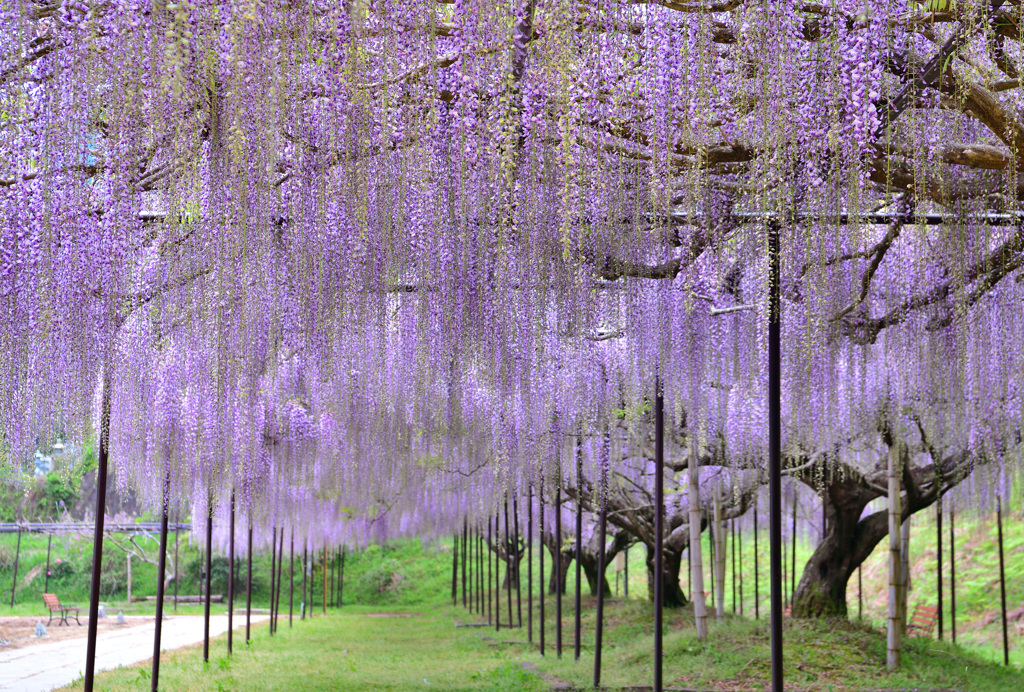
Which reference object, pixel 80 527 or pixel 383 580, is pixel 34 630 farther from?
pixel 383 580

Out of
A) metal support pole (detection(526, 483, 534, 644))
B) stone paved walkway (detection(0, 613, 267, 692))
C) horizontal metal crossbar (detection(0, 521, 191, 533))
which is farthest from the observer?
horizontal metal crossbar (detection(0, 521, 191, 533))

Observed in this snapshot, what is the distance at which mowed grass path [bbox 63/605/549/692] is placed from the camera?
9625 millimetres

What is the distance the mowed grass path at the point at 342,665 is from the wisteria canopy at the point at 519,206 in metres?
2.87

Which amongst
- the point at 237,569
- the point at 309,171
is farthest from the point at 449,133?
the point at 237,569

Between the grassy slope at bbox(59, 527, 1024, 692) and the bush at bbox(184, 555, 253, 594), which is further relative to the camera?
the bush at bbox(184, 555, 253, 594)

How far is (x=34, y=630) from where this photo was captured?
57.8ft

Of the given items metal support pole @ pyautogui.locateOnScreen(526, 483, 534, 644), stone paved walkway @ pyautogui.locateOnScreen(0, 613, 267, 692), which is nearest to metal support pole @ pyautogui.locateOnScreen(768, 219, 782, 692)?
metal support pole @ pyautogui.locateOnScreen(526, 483, 534, 644)

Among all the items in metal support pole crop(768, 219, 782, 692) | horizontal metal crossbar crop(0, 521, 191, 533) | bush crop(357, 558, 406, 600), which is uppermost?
metal support pole crop(768, 219, 782, 692)

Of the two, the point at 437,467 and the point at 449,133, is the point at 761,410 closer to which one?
the point at 437,467

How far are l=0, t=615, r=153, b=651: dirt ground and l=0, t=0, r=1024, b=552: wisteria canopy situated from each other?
26.6ft

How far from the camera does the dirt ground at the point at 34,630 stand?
Result: 15.4 metres

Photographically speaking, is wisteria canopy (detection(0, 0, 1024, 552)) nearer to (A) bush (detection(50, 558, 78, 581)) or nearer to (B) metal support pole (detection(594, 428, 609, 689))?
(B) metal support pole (detection(594, 428, 609, 689))

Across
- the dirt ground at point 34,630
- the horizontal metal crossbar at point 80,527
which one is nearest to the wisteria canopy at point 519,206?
the dirt ground at point 34,630

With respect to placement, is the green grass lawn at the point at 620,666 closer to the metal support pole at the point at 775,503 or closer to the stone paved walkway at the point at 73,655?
the stone paved walkway at the point at 73,655
